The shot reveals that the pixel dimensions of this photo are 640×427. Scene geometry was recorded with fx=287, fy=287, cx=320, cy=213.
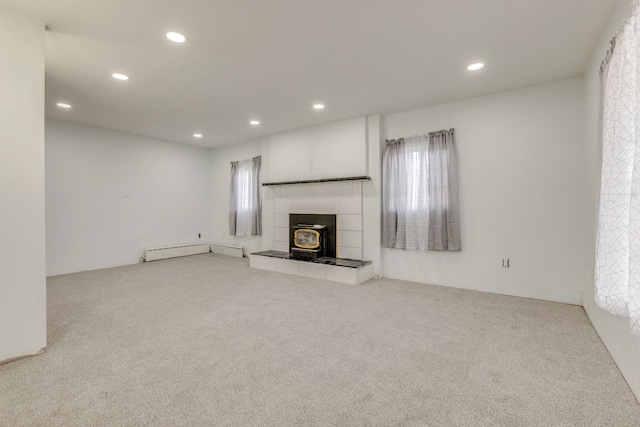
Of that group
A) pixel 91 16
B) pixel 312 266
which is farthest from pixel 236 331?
pixel 91 16

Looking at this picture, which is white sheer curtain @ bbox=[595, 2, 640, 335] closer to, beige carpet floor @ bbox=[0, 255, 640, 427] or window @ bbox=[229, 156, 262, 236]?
beige carpet floor @ bbox=[0, 255, 640, 427]

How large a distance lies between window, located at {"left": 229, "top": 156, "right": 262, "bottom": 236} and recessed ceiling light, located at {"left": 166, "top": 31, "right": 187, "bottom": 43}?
3.56 metres

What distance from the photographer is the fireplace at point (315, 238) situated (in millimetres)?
4714

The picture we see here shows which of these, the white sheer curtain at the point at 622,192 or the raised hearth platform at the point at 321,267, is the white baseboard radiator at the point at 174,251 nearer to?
the raised hearth platform at the point at 321,267

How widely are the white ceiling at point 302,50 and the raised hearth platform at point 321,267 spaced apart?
2.31 m

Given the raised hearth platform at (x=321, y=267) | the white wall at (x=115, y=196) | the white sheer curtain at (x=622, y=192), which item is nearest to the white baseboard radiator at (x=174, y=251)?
the white wall at (x=115, y=196)

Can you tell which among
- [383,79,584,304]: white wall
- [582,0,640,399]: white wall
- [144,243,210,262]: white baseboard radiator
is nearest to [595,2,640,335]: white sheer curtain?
[582,0,640,399]: white wall

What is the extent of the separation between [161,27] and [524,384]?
12.0 feet

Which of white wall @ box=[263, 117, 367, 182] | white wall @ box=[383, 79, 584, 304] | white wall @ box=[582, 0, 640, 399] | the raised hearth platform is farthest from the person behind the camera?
white wall @ box=[263, 117, 367, 182]

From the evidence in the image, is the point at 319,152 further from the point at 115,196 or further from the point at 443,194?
the point at 115,196

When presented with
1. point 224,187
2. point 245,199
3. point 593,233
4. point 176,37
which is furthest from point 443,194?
point 224,187

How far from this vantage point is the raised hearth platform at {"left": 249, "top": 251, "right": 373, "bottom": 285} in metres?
4.14

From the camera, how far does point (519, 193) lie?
3.52 meters

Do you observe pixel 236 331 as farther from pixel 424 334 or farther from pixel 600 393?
pixel 600 393
